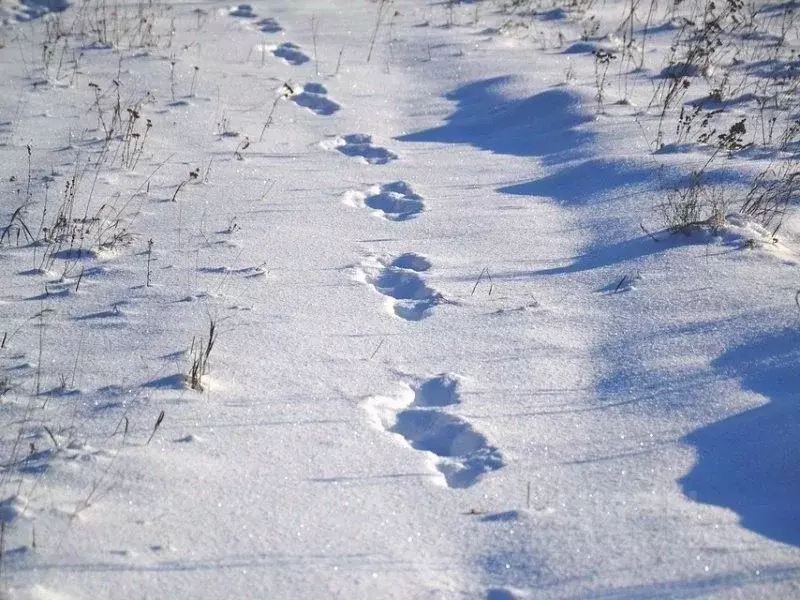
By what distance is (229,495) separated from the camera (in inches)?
95.7

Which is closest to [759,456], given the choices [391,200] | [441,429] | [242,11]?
[441,429]

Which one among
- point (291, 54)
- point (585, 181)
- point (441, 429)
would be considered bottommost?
point (441, 429)

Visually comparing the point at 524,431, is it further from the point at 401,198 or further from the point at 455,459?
the point at 401,198

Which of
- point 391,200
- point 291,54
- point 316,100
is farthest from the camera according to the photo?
point 291,54

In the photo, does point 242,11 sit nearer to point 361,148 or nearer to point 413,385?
point 361,148

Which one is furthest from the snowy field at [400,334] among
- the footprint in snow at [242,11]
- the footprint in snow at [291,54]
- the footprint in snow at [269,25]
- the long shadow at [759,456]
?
the footprint in snow at [242,11]

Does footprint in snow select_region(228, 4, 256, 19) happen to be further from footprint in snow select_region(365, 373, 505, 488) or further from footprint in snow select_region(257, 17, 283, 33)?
footprint in snow select_region(365, 373, 505, 488)

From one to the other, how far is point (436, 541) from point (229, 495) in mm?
579

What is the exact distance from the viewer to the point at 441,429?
2820 mm

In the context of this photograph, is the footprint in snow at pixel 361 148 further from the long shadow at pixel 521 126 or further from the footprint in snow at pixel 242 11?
the footprint in snow at pixel 242 11

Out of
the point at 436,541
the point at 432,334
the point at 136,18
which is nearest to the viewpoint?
the point at 436,541

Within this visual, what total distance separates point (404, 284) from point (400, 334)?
0.44m

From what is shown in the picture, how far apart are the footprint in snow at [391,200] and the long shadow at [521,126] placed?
34.2 inches

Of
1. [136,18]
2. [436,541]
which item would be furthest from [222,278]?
[136,18]
